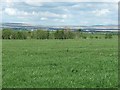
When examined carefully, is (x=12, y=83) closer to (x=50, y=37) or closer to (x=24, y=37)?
(x=24, y=37)

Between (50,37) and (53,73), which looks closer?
(53,73)

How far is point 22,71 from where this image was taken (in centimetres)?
1597

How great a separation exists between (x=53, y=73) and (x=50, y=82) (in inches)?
102

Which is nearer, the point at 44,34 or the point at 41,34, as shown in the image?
the point at 41,34

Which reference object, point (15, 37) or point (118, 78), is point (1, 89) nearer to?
point (118, 78)

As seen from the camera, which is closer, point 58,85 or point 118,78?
point 58,85

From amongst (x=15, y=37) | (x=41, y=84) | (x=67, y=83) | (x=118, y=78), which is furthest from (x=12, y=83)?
(x=15, y=37)

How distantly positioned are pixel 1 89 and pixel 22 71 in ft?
15.2

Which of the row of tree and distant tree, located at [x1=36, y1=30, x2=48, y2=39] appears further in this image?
distant tree, located at [x1=36, y1=30, x2=48, y2=39]

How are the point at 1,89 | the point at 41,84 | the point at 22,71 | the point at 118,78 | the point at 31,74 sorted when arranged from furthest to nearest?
the point at 22,71
the point at 31,74
the point at 118,78
the point at 41,84
the point at 1,89

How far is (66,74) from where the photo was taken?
14.9 m

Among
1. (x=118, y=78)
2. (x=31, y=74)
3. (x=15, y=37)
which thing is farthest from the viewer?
(x=15, y=37)

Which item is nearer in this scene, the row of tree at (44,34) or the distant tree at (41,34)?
the row of tree at (44,34)

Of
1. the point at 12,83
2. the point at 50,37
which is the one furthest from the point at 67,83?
the point at 50,37
